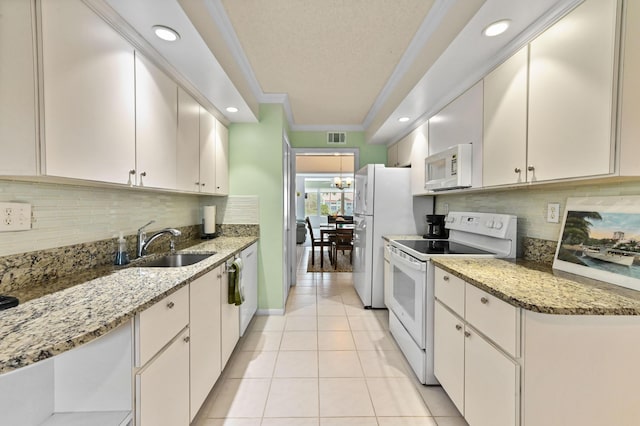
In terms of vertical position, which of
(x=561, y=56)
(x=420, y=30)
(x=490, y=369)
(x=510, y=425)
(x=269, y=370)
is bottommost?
(x=269, y=370)

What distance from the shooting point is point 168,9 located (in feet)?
4.14

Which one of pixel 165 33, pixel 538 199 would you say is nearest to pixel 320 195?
pixel 538 199

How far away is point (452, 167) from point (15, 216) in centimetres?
255

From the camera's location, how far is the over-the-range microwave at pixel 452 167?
199cm

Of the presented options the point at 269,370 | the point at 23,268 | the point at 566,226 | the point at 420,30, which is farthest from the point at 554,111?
the point at 23,268

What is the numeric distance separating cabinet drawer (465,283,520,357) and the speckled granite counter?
0.15 ft

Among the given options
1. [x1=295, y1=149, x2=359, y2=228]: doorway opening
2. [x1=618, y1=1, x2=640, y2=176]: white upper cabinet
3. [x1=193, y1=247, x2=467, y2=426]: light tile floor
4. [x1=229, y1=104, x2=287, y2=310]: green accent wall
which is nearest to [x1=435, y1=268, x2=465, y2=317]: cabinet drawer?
[x1=193, y1=247, x2=467, y2=426]: light tile floor

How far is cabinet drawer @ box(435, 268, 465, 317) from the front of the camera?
4.96 ft

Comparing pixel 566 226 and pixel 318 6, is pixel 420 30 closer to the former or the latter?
pixel 318 6

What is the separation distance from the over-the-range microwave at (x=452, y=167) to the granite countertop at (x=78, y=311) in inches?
74.5

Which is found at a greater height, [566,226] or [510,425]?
[566,226]

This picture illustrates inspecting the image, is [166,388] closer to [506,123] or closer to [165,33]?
[165,33]

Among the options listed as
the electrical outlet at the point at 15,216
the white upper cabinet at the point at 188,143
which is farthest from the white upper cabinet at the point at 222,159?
the electrical outlet at the point at 15,216

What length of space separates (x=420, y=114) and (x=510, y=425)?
2529 millimetres
